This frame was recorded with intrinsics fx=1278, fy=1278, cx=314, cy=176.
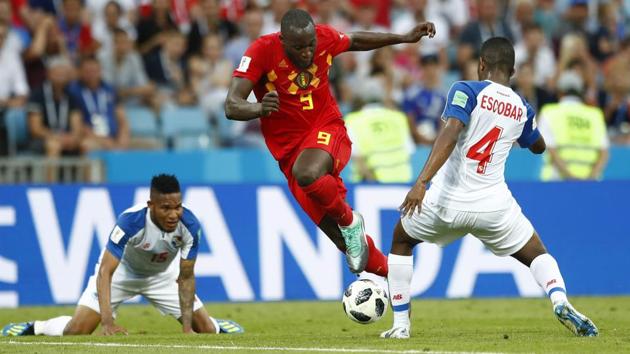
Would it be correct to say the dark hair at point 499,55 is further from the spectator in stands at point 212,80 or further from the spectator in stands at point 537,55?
the spectator in stands at point 537,55

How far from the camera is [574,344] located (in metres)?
8.45

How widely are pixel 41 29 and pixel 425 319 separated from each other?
24.3 ft

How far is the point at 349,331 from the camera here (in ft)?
35.2

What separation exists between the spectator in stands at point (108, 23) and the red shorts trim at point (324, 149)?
7756mm

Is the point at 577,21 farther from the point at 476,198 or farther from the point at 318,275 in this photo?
the point at 476,198

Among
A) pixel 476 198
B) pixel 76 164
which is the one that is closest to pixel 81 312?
pixel 476 198

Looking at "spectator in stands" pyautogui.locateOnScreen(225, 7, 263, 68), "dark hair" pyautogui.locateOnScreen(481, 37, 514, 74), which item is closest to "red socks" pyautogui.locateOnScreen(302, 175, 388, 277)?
"dark hair" pyautogui.locateOnScreen(481, 37, 514, 74)

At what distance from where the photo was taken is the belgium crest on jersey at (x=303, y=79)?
9797mm

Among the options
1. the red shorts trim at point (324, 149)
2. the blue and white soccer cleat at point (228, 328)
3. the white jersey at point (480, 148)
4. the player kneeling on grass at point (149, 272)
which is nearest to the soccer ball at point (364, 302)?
the red shorts trim at point (324, 149)

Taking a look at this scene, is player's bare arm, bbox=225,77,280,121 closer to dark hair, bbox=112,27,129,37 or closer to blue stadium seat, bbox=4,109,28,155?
blue stadium seat, bbox=4,109,28,155

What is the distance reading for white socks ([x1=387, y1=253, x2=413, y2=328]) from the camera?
29.7 feet

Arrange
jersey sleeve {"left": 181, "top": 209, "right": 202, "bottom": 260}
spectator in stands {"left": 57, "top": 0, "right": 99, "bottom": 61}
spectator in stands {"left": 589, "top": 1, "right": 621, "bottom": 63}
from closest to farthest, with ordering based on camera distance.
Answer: jersey sleeve {"left": 181, "top": 209, "right": 202, "bottom": 260}, spectator in stands {"left": 57, "top": 0, "right": 99, "bottom": 61}, spectator in stands {"left": 589, "top": 1, "right": 621, "bottom": 63}

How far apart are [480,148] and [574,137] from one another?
274 inches

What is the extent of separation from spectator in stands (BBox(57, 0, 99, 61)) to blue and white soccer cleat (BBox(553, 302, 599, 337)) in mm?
9971
